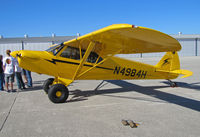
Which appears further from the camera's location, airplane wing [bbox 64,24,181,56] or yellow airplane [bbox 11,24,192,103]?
yellow airplane [bbox 11,24,192,103]

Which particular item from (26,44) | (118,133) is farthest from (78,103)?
(26,44)

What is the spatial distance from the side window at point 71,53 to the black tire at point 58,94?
118cm

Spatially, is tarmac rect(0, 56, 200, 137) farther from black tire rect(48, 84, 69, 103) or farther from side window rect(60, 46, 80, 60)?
side window rect(60, 46, 80, 60)

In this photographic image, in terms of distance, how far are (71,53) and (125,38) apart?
2.24m

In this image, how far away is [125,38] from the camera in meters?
4.77

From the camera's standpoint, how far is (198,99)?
5.68 meters

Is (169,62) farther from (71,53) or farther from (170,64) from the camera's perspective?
(71,53)

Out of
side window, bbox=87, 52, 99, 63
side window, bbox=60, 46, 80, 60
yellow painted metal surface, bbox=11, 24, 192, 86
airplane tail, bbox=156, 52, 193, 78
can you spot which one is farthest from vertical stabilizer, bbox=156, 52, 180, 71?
side window, bbox=60, 46, 80, 60

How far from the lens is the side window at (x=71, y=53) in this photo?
19.4 feet

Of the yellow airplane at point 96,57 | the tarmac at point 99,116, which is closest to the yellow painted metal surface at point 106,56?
the yellow airplane at point 96,57

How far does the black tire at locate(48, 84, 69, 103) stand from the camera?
206 inches

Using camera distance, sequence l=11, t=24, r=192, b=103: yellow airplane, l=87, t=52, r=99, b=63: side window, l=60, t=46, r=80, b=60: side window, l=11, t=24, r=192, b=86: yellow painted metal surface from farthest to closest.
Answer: l=87, t=52, r=99, b=63: side window < l=60, t=46, r=80, b=60: side window < l=11, t=24, r=192, b=103: yellow airplane < l=11, t=24, r=192, b=86: yellow painted metal surface

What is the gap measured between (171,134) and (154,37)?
7.80ft

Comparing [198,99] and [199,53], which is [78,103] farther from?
[199,53]
